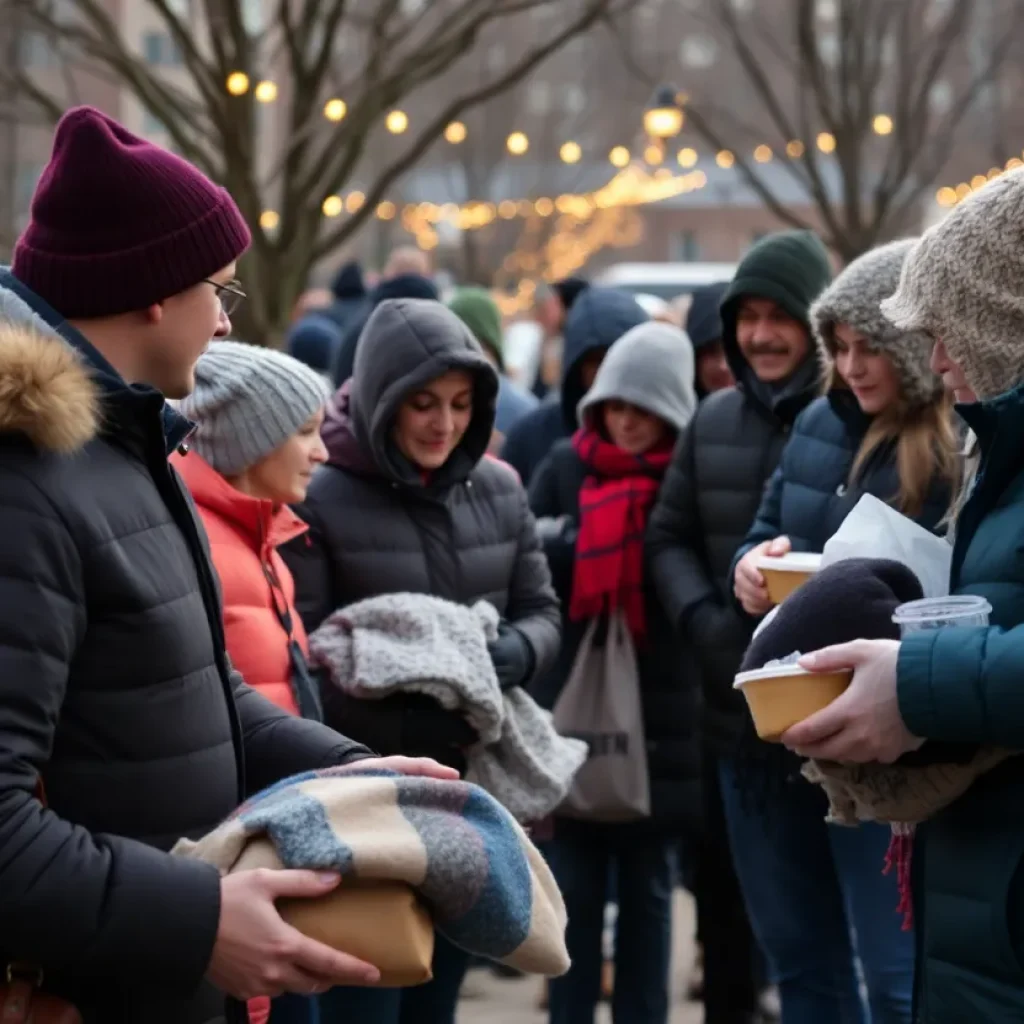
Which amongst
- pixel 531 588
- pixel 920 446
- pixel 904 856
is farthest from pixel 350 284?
pixel 904 856

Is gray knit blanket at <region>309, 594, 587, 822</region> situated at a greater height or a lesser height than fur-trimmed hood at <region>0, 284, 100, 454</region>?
lesser

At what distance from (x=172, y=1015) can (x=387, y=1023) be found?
86.7 inches

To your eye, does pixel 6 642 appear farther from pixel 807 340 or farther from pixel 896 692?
pixel 807 340

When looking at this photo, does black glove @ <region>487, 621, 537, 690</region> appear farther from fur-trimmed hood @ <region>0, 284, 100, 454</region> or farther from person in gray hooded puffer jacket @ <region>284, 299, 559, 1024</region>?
fur-trimmed hood @ <region>0, 284, 100, 454</region>

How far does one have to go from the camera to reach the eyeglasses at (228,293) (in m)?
3.04

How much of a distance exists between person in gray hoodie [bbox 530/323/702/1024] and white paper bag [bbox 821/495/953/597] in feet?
7.81

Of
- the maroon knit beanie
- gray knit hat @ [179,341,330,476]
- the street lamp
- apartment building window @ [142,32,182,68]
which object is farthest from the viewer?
apartment building window @ [142,32,182,68]

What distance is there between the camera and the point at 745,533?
19.1 ft

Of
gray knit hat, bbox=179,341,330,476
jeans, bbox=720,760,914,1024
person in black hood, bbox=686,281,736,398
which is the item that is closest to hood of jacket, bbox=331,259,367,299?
person in black hood, bbox=686,281,736,398

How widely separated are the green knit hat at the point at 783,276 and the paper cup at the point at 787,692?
262 cm

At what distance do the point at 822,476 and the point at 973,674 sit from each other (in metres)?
2.08

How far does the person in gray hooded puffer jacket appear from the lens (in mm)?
5156

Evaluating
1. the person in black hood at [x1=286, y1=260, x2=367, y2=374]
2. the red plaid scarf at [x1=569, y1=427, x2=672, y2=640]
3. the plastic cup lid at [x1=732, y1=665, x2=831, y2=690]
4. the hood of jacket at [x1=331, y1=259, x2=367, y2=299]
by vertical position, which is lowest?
the hood of jacket at [x1=331, y1=259, x2=367, y2=299]

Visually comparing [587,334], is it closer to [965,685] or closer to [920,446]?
[920,446]
